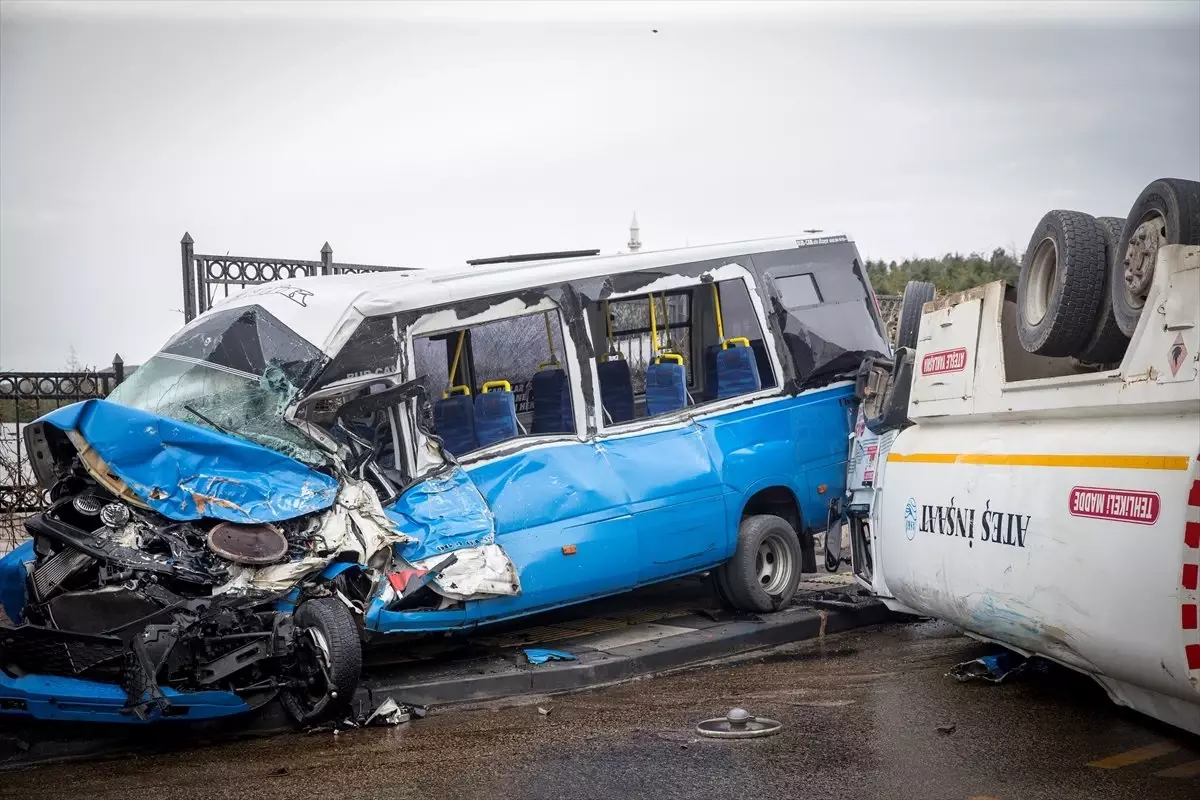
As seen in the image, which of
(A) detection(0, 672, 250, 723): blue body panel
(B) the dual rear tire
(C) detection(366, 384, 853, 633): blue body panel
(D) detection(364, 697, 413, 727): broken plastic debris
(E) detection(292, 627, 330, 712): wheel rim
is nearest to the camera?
(B) the dual rear tire

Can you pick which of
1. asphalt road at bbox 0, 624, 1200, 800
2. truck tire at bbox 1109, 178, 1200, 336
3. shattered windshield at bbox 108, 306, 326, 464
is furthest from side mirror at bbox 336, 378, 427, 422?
truck tire at bbox 1109, 178, 1200, 336

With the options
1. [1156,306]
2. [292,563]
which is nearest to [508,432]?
[292,563]

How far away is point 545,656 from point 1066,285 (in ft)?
12.4

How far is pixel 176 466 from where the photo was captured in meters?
6.48

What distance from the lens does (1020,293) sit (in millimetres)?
6625

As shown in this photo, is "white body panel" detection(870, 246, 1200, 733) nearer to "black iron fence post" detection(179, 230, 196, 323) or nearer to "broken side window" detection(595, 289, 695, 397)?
"broken side window" detection(595, 289, 695, 397)

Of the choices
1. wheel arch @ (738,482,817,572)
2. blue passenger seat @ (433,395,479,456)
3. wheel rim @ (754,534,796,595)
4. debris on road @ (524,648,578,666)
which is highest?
blue passenger seat @ (433,395,479,456)

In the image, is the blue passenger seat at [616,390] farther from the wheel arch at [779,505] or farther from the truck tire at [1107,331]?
the truck tire at [1107,331]

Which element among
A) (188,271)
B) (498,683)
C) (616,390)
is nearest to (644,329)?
(616,390)

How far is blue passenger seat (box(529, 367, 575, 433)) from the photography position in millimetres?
8102

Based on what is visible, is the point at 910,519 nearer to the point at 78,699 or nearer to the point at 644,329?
the point at 644,329

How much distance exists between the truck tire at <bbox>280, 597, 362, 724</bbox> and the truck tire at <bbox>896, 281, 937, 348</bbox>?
4.25 metres

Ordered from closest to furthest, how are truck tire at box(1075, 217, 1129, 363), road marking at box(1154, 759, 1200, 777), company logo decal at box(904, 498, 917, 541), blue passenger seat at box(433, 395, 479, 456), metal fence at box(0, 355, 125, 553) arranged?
road marking at box(1154, 759, 1200, 777), truck tire at box(1075, 217, 1129, 363), company logo decal at box(904, 498, 917, 541), blue passenger seat at box(433, 395, 479, 456), metal fence at box(0, 355, 125, 553)

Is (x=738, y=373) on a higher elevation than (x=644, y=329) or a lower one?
lower
